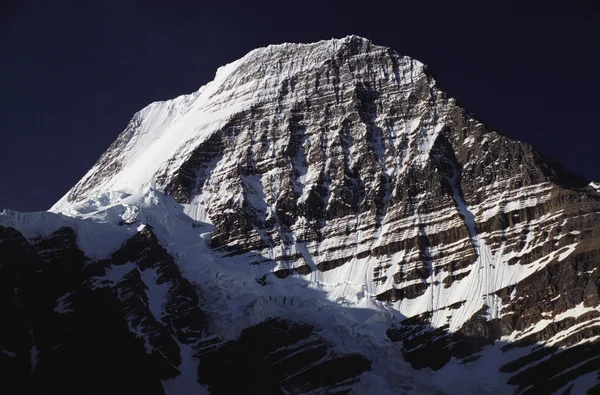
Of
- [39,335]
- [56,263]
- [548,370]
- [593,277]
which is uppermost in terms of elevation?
[56,263]

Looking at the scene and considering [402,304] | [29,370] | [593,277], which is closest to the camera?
[29,370]

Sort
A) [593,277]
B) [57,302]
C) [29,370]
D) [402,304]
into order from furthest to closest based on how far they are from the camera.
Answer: [402,304] → [593,277] → [57,302] → [29,370]

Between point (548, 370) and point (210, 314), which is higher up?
point (210, 314)

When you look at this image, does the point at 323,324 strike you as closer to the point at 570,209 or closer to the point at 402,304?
the point at 402,304

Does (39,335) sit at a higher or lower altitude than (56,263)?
lower

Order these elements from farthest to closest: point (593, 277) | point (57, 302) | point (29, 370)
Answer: point (593, 277), point (57, 302), point (29, 370)

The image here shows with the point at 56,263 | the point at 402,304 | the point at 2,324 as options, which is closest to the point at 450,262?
the point at 402,304

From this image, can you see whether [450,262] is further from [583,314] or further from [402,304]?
[583,314]

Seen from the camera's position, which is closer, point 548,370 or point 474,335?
point 548,370

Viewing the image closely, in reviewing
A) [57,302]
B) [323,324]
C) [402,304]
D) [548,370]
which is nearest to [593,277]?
[548,370]
